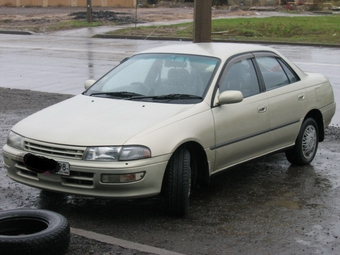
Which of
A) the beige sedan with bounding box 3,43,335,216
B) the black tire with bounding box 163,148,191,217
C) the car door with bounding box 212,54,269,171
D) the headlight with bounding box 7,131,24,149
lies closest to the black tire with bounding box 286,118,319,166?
the beige sedan with bounding box 3,43,335,216

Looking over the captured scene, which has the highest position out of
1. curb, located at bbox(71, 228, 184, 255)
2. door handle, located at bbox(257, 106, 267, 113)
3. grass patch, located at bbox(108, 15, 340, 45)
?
door handle, located at bbox(257, 106, 267, 113)

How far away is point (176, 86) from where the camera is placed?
6.92 m

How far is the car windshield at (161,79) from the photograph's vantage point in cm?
683

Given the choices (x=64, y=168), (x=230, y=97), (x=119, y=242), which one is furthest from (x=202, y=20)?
(x=119, y=242)

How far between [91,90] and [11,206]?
1614 mm

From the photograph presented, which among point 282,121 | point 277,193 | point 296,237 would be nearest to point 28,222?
point 296,237

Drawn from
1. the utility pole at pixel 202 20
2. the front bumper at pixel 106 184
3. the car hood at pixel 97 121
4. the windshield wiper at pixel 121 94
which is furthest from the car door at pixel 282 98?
the utility pole at pixel 202 20

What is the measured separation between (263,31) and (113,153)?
1046 inches

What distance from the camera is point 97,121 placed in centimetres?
621

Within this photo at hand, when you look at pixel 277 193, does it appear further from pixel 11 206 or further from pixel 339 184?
pixel 11 206

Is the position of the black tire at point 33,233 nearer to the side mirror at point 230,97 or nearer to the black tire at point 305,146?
the side mirror at point 230,97

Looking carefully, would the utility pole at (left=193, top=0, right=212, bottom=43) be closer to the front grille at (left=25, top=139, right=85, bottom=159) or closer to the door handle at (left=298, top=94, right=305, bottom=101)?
the door handle at (left=298, top=94, right=305, bottom=101)

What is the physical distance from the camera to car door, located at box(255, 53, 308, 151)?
24.3 feet

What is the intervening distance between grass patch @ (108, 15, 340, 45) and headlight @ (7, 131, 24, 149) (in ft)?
71.0
